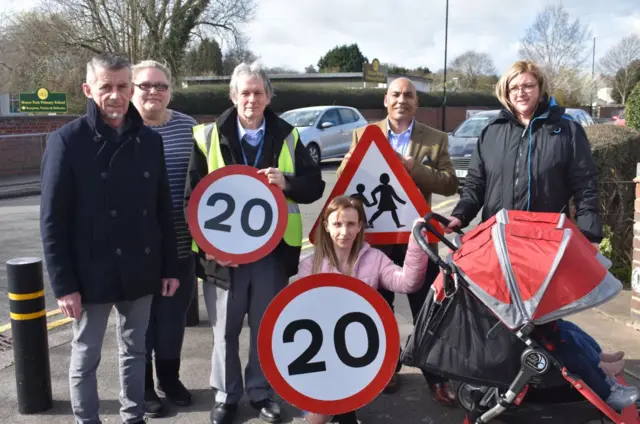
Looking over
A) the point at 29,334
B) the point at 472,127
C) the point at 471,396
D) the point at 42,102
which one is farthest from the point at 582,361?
the point at 42,102

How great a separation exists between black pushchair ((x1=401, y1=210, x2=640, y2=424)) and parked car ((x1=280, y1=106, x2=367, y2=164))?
1449cm

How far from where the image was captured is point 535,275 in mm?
2672

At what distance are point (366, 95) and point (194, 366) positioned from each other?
30033 mm

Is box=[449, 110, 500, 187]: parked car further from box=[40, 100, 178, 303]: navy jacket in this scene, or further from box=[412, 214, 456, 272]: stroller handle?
box=[40, 100, 178, 303]: navy jacket

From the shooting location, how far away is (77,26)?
27.0m

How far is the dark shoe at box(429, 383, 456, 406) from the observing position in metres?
3.78

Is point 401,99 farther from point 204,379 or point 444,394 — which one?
point 204,379

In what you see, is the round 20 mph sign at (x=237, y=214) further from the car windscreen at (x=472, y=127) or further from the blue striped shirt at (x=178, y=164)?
the car windscreen at (x=472, y=127)

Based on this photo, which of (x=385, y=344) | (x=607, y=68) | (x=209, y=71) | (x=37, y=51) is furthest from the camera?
(x=607, y=68)

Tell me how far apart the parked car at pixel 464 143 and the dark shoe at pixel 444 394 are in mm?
7866

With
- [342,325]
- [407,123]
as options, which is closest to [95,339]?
[342,325]

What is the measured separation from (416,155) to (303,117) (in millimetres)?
14673

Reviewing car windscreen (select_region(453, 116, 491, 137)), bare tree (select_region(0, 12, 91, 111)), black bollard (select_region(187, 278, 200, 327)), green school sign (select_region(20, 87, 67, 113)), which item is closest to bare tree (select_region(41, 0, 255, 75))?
bare tree (select_region(0, 12, 91, 111))

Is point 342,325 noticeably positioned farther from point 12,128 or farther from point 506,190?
point 12,128
